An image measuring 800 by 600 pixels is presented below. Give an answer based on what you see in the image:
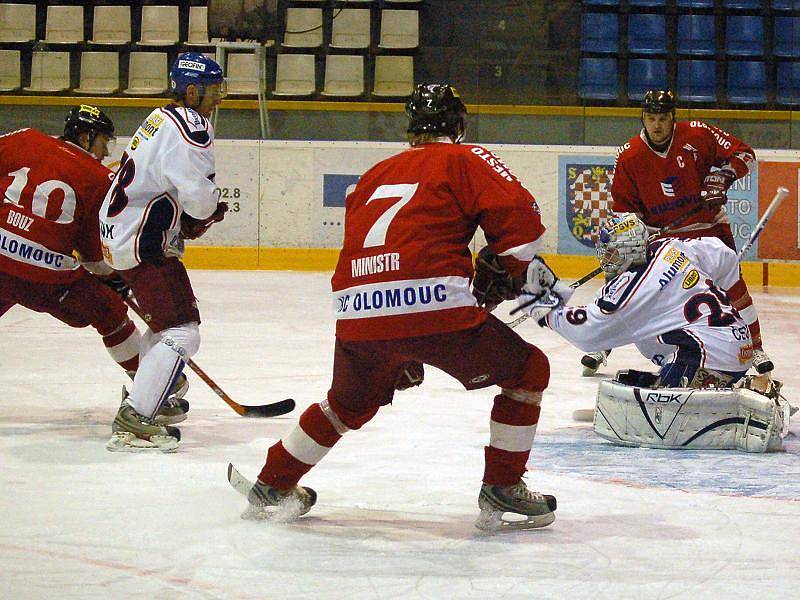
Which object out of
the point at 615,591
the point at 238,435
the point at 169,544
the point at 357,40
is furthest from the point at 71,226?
the point at 357,40

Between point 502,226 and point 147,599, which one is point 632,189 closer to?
point 502,226

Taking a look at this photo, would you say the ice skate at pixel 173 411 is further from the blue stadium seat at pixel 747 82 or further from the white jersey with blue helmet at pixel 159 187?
the blue stadium seat at pixel 747 82

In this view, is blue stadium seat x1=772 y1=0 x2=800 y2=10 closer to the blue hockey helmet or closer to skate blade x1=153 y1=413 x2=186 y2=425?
the blue hockey helmet

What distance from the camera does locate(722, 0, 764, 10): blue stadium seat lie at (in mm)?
11047

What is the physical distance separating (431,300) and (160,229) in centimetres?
140

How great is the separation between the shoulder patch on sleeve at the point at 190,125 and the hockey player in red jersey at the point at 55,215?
488 mm

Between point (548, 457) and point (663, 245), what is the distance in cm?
87

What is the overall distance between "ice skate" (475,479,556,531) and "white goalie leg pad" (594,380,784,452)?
41.5 inches

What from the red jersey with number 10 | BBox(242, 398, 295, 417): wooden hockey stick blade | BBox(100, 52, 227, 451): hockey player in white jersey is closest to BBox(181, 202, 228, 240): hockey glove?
BBox(100, 52, 227, 451): hockey player in white jersey

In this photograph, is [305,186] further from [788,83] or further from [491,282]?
[491,282]

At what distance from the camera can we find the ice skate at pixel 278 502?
2.98 meters

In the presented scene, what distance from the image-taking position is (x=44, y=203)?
410cm

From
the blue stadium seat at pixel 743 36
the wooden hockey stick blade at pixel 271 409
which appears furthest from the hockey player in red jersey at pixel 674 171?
the blue stadium seat at pixel 743 36

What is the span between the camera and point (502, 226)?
2.71 meters
